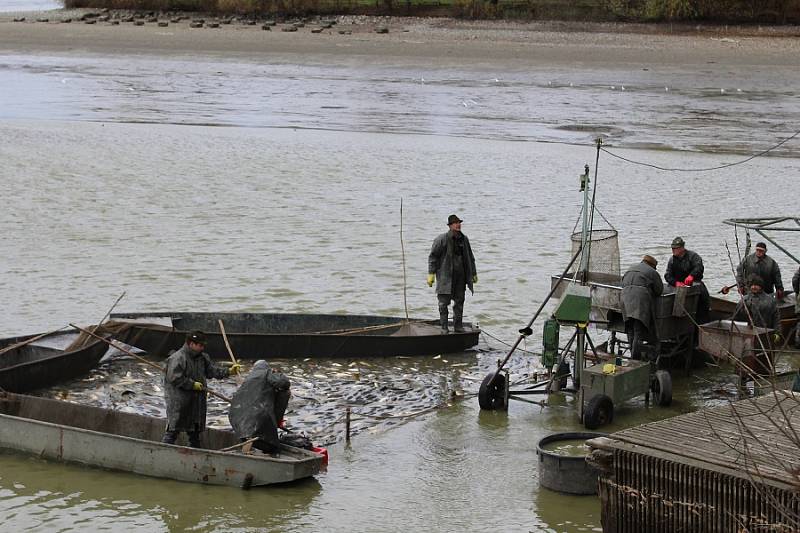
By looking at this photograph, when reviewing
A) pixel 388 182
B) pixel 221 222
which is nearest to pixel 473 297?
pixel 221 222

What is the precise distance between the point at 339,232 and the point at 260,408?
46.1 feet

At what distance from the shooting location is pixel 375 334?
61.1 ft

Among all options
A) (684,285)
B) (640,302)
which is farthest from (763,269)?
(640,302)

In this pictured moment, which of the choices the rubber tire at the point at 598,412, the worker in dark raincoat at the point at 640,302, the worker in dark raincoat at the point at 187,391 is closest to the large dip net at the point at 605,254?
the worker in dark raincoat at the point at 640,302

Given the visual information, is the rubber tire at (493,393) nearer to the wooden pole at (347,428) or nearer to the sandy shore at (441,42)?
the wooden pole at (347,428)

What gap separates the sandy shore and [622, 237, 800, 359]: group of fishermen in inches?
1512

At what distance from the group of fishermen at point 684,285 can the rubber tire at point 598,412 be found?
1.47 m

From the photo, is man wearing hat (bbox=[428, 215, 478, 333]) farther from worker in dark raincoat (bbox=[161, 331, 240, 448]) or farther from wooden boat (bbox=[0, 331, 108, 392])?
worker in dark raincoat (bbox=[161, 331, 240, 448])

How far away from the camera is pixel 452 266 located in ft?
59.6

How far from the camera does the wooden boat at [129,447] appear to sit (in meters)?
12.9

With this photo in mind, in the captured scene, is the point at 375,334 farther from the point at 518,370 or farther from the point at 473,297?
the point at 473,297

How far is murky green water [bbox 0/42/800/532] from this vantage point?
13.0 metres

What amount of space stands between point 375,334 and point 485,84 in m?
33.1

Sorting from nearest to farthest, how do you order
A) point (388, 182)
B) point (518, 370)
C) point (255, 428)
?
point (255, 428) → point (518, 370) → point (388, 182)
